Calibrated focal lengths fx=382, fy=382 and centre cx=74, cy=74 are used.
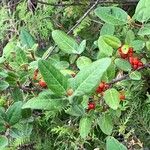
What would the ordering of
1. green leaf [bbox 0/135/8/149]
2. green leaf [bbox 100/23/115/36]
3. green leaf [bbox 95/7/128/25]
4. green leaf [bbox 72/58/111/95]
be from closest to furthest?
green leaf [bbox 72/58/111/95], green leaf [bbox 0/135/8/149], green leaf [bbox 95/7/128/25], green leaf [bbox 100/23/115/36]

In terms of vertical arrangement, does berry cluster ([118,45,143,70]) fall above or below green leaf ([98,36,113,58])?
below

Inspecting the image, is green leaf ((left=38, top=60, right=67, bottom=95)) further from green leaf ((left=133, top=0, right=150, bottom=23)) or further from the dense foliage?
green leaf ((left=133, top=0, right=150, bottom=23))

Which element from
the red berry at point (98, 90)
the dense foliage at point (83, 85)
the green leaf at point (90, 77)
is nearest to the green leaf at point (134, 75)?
the dense foliage at point (83, 85)

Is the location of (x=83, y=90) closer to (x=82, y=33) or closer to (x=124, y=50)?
(x=124, y=50)

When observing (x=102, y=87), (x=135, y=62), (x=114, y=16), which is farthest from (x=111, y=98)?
(x=114, y=16)

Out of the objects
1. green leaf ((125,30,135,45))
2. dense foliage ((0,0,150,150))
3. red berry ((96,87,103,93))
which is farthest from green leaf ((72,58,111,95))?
green leaf ((125,30,135,45))

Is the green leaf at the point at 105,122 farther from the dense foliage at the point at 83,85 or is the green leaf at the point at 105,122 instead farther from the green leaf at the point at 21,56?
the green leaf at the point at 21,56

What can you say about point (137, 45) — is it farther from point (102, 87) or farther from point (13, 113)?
point (13, 113)
